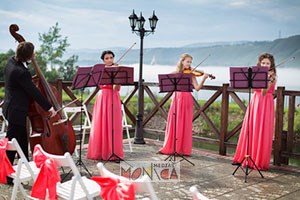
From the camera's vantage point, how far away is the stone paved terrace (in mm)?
4203

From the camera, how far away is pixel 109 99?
18.0ft

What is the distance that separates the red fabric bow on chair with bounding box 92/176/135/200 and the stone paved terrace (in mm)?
1792

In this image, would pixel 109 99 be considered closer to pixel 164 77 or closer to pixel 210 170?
pixel 164 77

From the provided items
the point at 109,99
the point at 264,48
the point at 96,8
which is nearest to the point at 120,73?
the point at 109,99

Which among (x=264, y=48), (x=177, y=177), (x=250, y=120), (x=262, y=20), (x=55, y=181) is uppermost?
(x=262, y=20)

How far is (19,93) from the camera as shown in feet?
13.6

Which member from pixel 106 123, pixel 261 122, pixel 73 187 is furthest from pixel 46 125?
pixel 261 122

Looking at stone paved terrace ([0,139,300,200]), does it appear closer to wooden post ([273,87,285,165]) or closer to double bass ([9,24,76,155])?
wooden post ([273,87,285,165])

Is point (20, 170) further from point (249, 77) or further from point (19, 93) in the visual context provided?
point (249, 77)

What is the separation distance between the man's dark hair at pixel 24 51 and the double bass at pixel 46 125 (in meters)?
0.13

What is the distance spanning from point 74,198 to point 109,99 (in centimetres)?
282

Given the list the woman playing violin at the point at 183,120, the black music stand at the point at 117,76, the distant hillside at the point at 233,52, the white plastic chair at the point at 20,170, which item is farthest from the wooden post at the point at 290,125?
the distant hillside at the point at 233,52

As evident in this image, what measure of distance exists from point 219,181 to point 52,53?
65.9 feet

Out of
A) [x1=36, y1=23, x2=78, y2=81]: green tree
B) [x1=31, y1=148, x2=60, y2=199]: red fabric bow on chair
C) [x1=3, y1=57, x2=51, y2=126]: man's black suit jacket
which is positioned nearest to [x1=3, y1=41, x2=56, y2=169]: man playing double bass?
[x1=3, y1=57, x2=51, y2=126]: man's black suit jacket
